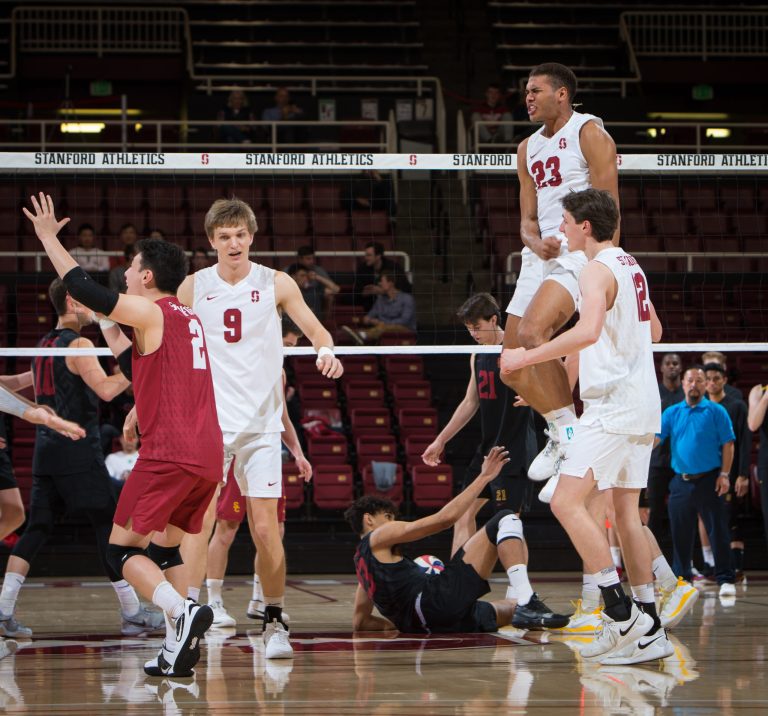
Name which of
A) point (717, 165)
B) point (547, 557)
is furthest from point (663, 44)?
point (717, 165)

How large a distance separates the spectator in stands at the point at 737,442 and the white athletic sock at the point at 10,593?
6619 mm

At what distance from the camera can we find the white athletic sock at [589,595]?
6696 millimetres

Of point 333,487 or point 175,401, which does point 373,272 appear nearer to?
point 333,487

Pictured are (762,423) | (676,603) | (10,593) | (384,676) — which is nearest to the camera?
(384,676)

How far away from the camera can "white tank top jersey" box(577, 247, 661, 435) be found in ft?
19.0

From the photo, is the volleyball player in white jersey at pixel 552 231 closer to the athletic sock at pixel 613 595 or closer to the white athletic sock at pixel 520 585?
the white athletic sock at pixel 520 585

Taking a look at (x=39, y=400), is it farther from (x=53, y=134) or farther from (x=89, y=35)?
(x=89, y=35)

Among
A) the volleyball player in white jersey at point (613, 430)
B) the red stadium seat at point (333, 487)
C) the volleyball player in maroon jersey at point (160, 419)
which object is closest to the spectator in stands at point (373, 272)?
the red stadium seat at point (333, 487)

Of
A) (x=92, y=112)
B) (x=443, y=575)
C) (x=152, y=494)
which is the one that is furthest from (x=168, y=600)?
(x=92, y=112)

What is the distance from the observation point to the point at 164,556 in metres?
6.04

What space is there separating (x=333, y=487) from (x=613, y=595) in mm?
7260

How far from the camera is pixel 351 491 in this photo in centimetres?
1272

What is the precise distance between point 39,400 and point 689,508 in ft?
19.5

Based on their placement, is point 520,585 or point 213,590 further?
point 213,590
